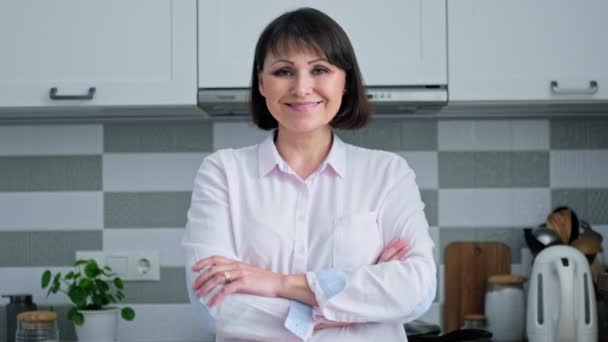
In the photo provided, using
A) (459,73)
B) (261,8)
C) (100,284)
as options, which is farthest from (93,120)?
(459,73)

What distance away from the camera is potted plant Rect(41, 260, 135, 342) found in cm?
253

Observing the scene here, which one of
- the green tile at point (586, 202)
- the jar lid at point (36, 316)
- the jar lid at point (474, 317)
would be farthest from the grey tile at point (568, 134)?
the jar lid at point (36, 316)

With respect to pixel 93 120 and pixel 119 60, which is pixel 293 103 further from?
pixel 93 120

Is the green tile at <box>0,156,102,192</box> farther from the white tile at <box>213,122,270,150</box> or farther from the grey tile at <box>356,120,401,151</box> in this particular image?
the grey tile at <box>356,120,401,151</box>

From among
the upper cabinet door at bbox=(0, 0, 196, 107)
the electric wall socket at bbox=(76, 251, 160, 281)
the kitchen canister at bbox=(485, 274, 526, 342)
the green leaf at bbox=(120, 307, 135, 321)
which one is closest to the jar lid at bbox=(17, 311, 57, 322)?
the green leaf at bbox=(120, 307, 135, 321)

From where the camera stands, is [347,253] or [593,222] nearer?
[347,253]

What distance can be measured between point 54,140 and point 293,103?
4.74 feet

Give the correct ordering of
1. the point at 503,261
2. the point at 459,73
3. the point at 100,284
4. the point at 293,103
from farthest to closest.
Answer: the point at 503,261, the point at 100,284, the point at 459,73, the point at 293,103

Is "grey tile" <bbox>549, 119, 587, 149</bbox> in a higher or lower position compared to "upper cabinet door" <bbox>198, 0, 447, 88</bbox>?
lower

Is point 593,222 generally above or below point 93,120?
below

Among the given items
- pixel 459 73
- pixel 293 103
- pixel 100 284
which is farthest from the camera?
pixel 100 284

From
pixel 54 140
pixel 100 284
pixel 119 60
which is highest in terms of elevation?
pixel 119 60

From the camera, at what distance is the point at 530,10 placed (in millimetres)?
2406

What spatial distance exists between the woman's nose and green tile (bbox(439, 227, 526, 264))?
1.29 meters
